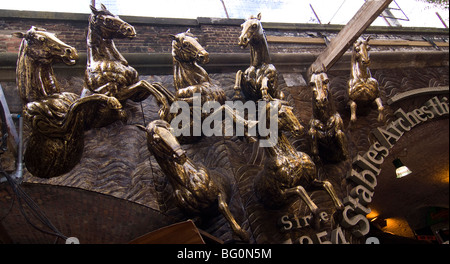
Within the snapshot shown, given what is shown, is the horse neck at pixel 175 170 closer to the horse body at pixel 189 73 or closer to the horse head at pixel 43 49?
the horse body at pixel 189 73

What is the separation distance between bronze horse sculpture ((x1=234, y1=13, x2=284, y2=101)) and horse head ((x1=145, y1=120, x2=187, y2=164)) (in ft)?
4.28

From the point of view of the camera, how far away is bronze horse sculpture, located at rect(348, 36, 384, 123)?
13.8 feet

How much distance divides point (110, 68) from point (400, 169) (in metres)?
4.26

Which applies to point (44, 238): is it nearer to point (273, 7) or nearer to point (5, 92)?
point (5, 92)

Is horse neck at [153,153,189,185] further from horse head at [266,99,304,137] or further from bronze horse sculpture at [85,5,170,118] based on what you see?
horse head at [266,99,304,137]

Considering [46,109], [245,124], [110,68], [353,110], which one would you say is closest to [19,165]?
[46,109]

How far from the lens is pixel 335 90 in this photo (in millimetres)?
4629

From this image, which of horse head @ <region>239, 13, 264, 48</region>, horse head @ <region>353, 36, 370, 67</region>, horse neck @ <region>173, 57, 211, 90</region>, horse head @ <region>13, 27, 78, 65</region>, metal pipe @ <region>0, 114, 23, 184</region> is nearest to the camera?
metal pipe @ <region>0, 114, 23, 184</region>

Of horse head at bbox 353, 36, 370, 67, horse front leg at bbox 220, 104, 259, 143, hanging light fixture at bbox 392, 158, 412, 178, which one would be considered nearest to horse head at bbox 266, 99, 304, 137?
horse front leg at bbox 220, 104, 259, 143

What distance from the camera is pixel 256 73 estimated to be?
3.86m

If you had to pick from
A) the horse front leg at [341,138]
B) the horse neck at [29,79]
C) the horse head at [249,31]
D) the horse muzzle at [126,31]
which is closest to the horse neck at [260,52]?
the horse head at [249,31]

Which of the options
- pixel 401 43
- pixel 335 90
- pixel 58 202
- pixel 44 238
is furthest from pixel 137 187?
pixel 401 43

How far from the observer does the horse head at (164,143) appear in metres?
2.52

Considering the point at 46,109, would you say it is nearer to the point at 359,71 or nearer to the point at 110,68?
the point at 110,68
